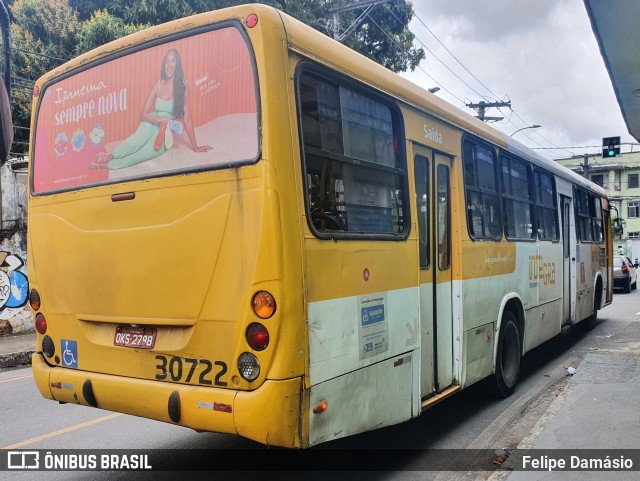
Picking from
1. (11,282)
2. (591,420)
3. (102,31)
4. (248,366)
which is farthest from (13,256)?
(591,420)

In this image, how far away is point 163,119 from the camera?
149 inches

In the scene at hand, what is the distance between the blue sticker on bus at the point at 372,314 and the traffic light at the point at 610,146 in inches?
787

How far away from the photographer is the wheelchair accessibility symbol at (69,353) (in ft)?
13.6

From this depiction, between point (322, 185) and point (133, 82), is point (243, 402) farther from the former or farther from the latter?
point (133, 82)

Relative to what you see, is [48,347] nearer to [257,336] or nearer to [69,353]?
[69,353]

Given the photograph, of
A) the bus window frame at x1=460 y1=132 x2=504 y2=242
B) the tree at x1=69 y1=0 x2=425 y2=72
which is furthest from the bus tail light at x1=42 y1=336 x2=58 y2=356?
the tree at x1=69 y1=0 x2=425 y2=72

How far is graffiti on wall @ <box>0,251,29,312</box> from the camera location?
11945mm

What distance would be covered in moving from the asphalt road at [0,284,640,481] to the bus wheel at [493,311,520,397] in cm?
16

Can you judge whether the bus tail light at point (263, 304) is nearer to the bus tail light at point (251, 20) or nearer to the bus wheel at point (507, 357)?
the bus tail light at point (251, 20)

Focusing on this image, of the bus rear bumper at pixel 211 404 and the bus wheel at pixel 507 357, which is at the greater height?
the bus rear bumper at pixel 211 404

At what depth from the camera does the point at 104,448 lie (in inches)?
201

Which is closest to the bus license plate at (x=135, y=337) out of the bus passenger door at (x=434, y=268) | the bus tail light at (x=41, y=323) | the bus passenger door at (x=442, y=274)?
the bus tail light at (x=41, y=323)

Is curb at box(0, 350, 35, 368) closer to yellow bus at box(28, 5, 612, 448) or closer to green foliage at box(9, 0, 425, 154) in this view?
yellow bus at box(28, 5, 612, 448)

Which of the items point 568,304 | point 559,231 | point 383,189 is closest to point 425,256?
point 383,189
